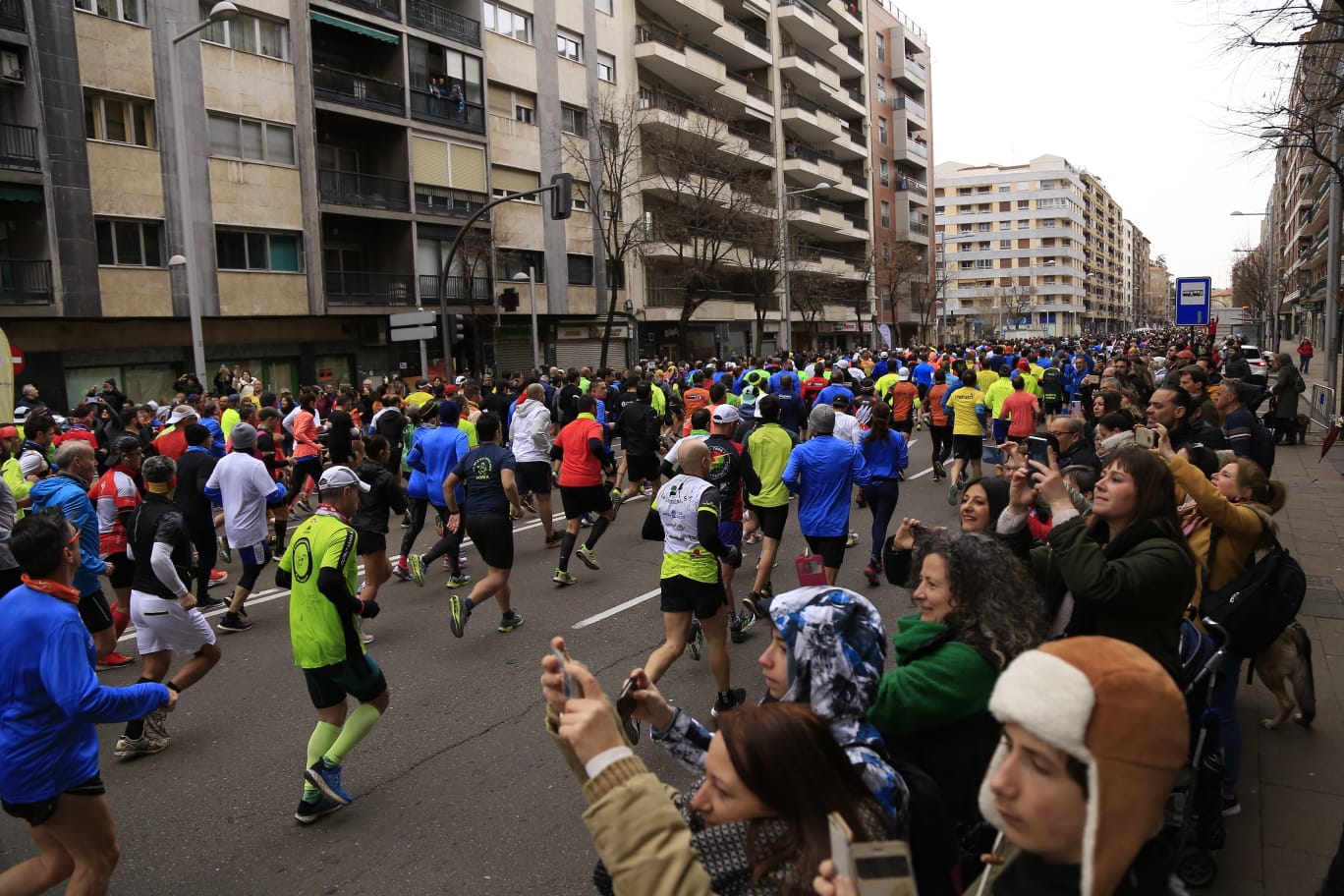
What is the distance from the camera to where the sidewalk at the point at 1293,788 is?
3703mm

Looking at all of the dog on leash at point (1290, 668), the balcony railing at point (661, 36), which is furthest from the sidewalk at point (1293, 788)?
the balcony railing at point (661, 36)

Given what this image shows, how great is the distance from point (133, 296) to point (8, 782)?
23.6 meters

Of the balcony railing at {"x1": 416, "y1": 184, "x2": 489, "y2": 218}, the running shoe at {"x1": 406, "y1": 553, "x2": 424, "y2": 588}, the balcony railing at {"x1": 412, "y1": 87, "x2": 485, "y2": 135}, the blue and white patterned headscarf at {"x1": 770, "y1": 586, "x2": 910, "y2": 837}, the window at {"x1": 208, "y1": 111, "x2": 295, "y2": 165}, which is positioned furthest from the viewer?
the balcony railing at {"x1": 416, "y1": 184, "x2": 489, "y2": 218}

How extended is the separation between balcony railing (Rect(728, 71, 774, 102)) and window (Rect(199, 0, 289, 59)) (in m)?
25.5

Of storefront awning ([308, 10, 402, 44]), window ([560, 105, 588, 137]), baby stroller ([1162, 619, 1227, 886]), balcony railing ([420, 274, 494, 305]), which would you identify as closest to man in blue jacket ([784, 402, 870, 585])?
baby stroller ([1162, 619, 1227, 886])

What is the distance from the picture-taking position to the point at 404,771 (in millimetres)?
5090

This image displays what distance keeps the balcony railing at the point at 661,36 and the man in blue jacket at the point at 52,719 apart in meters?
40.2

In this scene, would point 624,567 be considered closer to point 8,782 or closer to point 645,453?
point 645,453

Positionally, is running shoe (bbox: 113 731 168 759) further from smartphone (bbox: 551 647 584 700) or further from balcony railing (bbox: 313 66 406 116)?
balcony railing (bbox: 313 66 406 116)

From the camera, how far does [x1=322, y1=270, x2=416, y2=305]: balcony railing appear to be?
92.4 feet

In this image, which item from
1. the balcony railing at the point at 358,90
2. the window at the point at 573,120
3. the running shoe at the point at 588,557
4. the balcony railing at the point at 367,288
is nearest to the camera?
the running shoe at the point at 588,557

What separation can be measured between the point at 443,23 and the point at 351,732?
31497 millimetres

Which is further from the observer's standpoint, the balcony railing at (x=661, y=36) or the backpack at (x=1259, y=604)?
the balcony railing at (x=661, y=36)

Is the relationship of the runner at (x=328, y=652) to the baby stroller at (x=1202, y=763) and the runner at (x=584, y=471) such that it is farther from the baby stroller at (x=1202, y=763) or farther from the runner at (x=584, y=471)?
the runner at (x=584, y=471)
